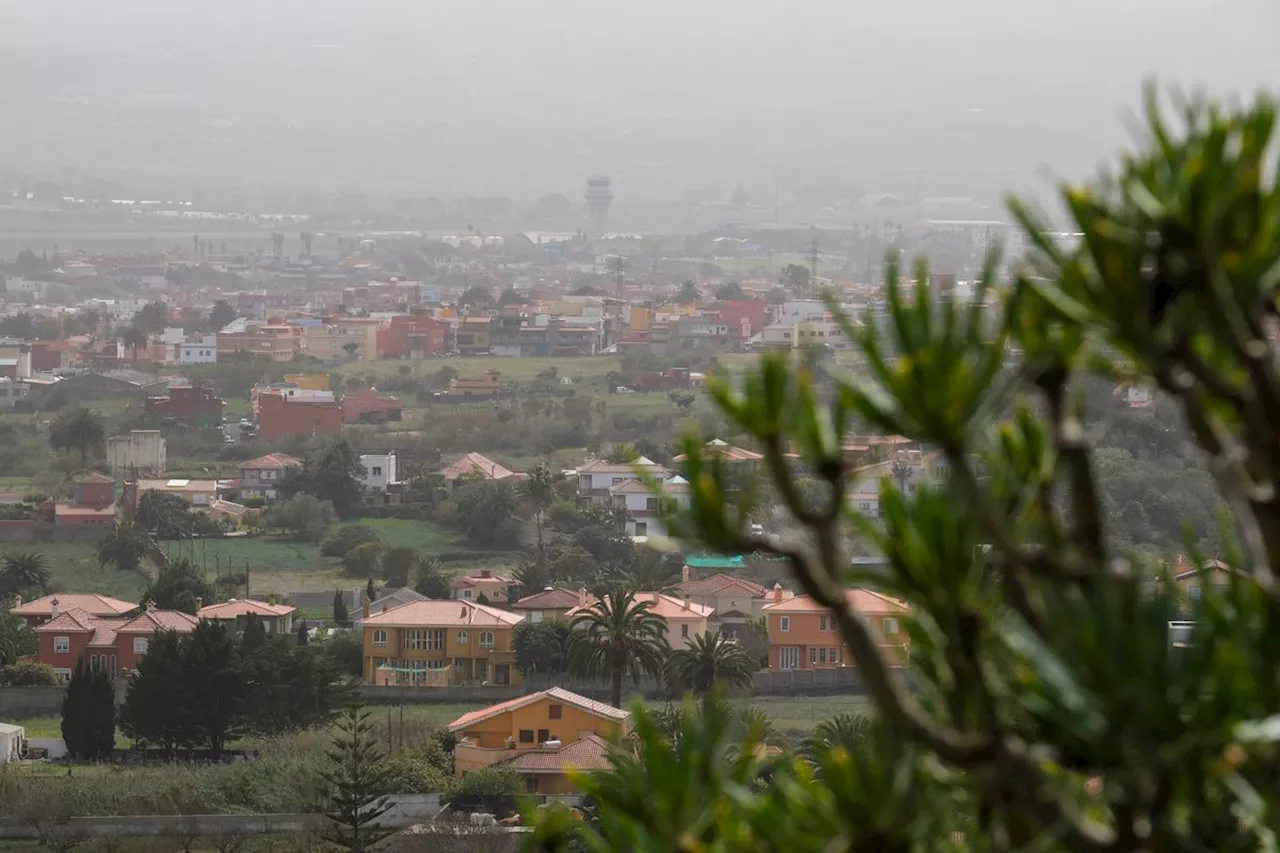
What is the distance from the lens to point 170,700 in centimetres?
1478

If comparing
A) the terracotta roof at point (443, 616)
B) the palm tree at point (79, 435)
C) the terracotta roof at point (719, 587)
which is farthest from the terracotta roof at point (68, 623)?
the palm tree at point (79, 435)

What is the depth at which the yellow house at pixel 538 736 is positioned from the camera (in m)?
13.1

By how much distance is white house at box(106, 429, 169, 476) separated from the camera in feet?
96.1

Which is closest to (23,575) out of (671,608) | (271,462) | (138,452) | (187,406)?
(271,462)

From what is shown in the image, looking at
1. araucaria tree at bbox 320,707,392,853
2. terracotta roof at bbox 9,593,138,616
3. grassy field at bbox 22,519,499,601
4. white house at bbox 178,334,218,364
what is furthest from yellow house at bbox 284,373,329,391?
araucaria tree at bbox 320,707,392,853

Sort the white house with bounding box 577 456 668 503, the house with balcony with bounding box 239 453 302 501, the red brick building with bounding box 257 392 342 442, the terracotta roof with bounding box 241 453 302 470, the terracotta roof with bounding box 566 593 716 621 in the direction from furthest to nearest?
the red brick building with bounding box 257 392 342 442
the terracotta roof with bounding box 241 453 302 470
the house with balcony with bounding box 239 453 302 501
the white house with bounding box 577 456 668 503
the terracotta roof with bounding box 566 593 716 621

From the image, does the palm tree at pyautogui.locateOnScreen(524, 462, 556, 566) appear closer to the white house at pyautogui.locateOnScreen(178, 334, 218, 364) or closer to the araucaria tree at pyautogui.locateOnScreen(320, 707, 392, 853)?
the araucaria tree at pyautogui.locateOnScreen(320, 707, 392, 853)

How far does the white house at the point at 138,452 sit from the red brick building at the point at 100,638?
10996mm

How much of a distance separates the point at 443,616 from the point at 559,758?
523 cm

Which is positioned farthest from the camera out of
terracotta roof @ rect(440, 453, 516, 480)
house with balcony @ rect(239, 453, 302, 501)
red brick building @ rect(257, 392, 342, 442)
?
red brick building @ rect(257, 392, 342, 442)

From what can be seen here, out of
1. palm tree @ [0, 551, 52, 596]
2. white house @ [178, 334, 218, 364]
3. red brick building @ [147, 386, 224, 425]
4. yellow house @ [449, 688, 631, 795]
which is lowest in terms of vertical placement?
white house @ [178, 334, 218, 364]

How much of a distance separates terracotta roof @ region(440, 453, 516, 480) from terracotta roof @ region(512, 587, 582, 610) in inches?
289

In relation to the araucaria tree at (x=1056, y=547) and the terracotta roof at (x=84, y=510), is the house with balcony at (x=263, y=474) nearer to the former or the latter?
the terracotta roof at (x=84, y=510)

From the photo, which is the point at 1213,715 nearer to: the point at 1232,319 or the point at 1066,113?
the point at 1232,319
